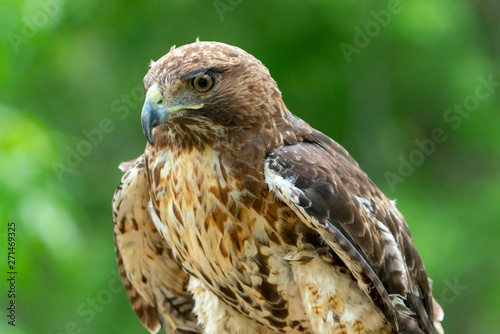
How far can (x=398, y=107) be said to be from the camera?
321 inches

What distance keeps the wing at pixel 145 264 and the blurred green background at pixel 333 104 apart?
7.78 feet

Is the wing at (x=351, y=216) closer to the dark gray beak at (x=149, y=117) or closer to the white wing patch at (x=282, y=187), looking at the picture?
the white wing patch at (x=282, y=187)

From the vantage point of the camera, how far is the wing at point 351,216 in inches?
137

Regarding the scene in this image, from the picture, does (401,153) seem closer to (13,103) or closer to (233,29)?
(233,29)

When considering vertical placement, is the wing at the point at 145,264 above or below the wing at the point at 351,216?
below

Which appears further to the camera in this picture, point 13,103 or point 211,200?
point 13,103

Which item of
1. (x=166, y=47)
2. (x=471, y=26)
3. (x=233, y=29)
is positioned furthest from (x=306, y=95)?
(x=471, y=26)

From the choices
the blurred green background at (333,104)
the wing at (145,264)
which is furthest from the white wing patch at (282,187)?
the blurred green background at (333,104)

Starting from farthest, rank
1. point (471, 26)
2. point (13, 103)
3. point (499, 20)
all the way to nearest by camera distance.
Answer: point (499, 20) → point (471, 26) → point (13, 103)

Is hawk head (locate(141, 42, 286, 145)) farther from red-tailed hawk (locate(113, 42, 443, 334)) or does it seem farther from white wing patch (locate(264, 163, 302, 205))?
white wing patch (locate(264, 163, 302, 205))

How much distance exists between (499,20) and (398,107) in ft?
6.48

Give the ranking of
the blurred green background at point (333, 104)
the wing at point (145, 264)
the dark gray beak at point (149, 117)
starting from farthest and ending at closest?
the blurred green background at point (333, 104) → the wing at point (145, 264) → the dark gray beak at point (149, 117)

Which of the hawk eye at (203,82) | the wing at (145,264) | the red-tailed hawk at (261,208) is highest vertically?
the hawk eye at (203,82)

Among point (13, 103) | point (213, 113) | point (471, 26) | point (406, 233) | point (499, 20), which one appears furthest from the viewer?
point (499, 20)
